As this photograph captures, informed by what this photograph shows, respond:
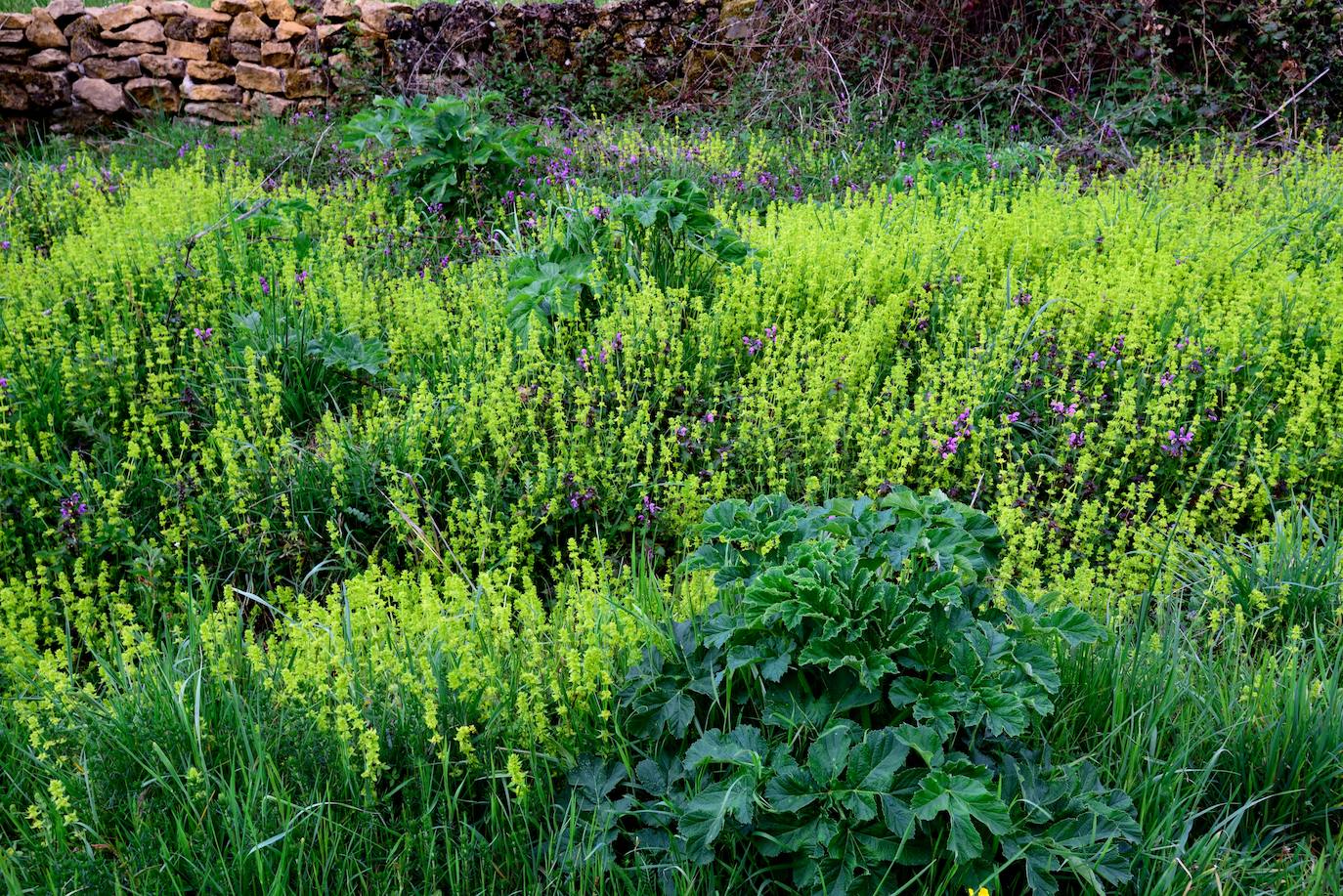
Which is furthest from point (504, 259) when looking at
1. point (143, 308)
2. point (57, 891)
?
point (57, 891)

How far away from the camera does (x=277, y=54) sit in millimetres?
8812

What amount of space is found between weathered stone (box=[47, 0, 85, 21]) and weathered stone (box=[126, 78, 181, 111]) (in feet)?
2.34

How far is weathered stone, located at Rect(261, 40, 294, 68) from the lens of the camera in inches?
346

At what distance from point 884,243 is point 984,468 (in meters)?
1.62

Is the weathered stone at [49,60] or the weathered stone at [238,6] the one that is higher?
the weathered stone at [238,6]

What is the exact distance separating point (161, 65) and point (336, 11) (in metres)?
1.58

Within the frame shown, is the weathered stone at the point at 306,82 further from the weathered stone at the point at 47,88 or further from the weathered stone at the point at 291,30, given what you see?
the weathered stone at the point at 47,88

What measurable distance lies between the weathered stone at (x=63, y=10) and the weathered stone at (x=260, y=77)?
4.67 ft

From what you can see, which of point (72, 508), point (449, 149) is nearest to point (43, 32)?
point (449, 149)

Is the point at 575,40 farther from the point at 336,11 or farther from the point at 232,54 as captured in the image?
the point at 232,54

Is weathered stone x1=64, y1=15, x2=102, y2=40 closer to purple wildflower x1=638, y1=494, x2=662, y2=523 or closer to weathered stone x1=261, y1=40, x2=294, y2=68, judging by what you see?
weathered stone x1=261, y1=40, x2=294, y2=68

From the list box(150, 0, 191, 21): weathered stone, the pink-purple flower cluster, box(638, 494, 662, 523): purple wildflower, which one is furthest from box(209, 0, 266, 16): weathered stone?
the pink-purple flower cluster

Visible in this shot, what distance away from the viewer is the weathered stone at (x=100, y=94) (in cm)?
877

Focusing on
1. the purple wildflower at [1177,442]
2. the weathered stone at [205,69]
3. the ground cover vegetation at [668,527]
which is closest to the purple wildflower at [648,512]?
the ground cover vegetation at [668,527]
